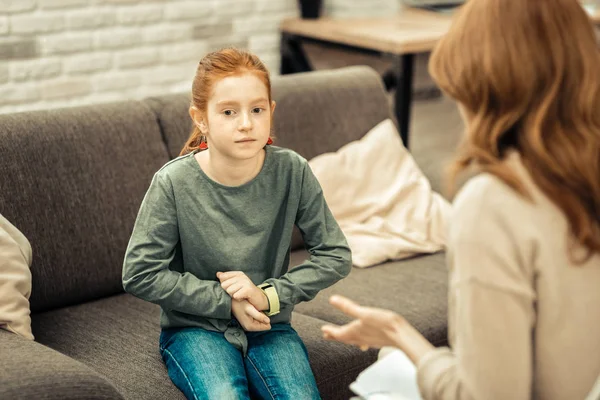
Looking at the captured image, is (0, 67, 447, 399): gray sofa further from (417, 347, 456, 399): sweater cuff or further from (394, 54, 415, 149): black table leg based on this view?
(394, 54, 415, 149): black table leg

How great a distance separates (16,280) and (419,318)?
3.15 ft

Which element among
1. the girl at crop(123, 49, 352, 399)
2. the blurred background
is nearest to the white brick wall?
the blurred background

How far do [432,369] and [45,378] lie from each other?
0.69m

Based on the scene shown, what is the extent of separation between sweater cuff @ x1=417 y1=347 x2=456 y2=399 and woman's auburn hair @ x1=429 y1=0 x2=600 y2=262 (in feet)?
0.80

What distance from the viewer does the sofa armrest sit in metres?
1.44

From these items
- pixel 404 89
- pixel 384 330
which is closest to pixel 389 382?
pixel 384 330

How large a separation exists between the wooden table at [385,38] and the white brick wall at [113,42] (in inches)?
3.8

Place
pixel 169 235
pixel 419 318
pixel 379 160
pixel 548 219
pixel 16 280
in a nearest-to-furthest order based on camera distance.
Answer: pixel 548 219 < pixel 169 235 < pixel 16 280 < pixel 419 318 < pixel 379 160

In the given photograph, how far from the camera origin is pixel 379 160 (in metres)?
2.63

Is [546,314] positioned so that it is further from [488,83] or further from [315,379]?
[315,379]

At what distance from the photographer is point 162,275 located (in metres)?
1.66

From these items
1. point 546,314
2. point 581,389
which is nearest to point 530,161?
point 546,314

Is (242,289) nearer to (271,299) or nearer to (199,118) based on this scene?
(271,299)

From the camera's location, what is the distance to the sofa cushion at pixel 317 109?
7.90 feet
